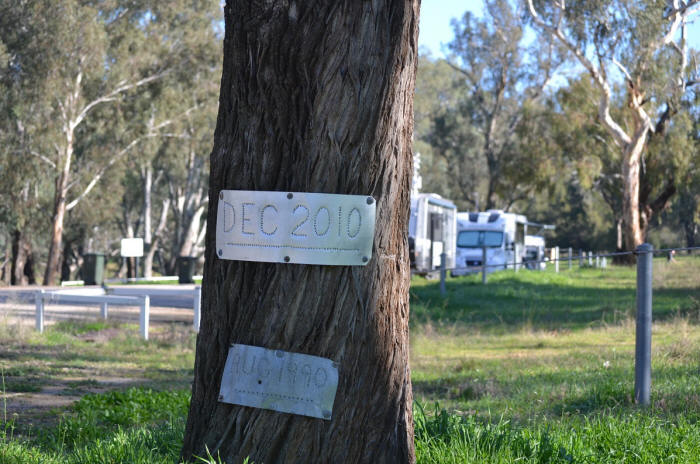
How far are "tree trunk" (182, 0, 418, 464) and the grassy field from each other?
1.99 ft

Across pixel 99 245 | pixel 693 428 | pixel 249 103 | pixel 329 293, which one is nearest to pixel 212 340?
pixel 329 293

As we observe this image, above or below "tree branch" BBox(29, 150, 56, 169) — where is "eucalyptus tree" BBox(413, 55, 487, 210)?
above

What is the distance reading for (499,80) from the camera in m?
50.4

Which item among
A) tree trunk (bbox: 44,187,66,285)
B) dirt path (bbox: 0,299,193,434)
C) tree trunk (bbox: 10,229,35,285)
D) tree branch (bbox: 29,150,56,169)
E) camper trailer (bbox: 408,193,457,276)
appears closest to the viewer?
dirt path (bbox: 0,299,193,434)

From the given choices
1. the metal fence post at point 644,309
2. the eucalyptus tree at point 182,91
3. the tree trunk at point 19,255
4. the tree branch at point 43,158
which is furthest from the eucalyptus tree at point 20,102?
the metal fence post at point 644,309

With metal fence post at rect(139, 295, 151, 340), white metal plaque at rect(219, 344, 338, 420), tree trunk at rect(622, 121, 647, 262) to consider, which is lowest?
metal fence post at rect(139, 295, 151, 340)

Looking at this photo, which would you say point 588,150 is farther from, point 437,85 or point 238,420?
point 238,420

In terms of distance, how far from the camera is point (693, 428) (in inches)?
171

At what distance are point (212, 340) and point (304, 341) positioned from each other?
43cm

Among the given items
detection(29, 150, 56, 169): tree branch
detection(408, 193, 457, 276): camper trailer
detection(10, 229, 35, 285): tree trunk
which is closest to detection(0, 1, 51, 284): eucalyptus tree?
detection(29, 150, 56, 169): tree branch

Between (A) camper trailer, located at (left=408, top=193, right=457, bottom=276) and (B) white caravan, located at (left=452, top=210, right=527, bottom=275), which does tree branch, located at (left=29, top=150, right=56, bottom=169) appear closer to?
(A) camper trailer, located at (left=408, top=193, right=457, bottom=276)

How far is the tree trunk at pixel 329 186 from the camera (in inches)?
127

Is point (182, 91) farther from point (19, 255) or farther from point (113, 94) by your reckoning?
point (19, 255)

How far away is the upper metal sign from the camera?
3199 mm
